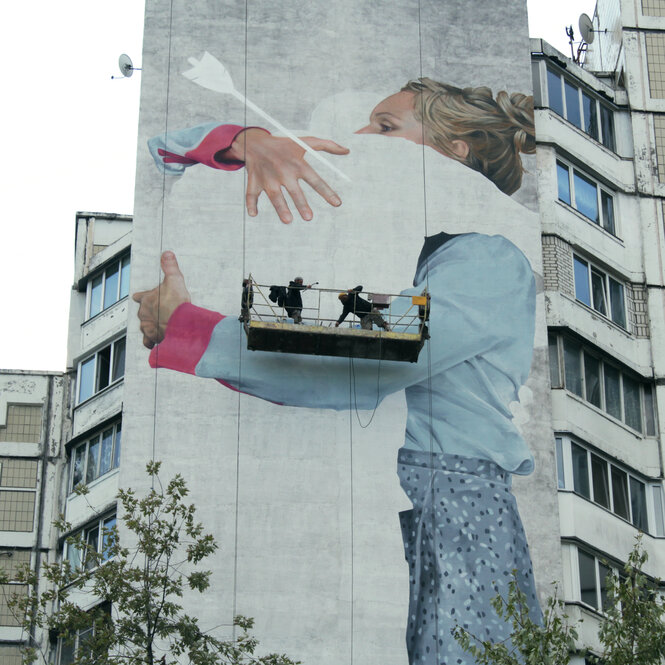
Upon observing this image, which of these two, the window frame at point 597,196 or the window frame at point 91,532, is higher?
the window frame at point 597,196

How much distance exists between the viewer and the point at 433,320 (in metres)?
40.1

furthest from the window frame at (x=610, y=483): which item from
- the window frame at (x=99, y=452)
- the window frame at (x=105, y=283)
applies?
the window frame at (x=105, y=283)

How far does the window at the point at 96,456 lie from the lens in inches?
1558

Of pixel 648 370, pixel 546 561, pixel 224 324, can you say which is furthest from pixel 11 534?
pixel 648 370

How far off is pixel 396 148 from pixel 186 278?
7.44 metres

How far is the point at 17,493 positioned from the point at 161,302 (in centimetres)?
758

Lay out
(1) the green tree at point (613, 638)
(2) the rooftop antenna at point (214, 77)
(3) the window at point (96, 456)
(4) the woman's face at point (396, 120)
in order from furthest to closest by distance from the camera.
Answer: (2) the rooftop antenna at point (214, 77) < (4) the woman's face at point (396, 120) < (3) the window at point (96, 456) < (1) the green tree at point (613, 638)

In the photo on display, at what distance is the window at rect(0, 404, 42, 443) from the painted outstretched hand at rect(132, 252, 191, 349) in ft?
18.2

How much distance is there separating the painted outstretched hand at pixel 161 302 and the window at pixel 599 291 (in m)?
11.4

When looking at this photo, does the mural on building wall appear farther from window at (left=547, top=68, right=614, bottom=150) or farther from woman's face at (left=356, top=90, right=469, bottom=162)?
window at (left=547, top=68, right=614, bottom=150)

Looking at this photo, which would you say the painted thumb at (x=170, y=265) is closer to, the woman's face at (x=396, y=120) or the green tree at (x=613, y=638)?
the woman's face at (x=396, y=120)

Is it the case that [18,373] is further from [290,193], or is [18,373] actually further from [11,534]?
[290,193]

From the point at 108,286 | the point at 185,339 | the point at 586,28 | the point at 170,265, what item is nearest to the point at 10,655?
the point at 185,339

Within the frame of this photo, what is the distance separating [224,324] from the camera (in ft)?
130
